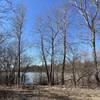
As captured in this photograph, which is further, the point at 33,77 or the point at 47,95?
the point at 33,77

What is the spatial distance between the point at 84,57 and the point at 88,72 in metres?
6.46

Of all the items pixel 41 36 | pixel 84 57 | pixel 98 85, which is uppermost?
pixel 41 36

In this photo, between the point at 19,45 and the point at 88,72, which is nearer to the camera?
the point at 88,72

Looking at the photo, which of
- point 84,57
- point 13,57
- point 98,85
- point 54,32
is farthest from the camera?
point 13,57

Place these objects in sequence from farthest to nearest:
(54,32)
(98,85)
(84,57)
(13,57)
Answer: (13,57)
(84,57)
(54,32)
(98,85)

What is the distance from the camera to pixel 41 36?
40.0 m

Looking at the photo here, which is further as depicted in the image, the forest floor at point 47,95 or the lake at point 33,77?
the lake at point 33,77

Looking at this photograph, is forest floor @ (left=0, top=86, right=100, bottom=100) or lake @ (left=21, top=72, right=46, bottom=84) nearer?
forest floor @ (left=0, top=86, right=100, bottom=100)

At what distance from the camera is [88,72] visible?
3544 cm

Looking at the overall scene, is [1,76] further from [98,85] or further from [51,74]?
[98,85]

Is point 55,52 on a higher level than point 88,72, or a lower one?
higher

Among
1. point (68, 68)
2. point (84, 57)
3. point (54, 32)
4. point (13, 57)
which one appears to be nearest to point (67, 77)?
point (68, 68)

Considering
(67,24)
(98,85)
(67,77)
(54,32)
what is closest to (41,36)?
(54,32)

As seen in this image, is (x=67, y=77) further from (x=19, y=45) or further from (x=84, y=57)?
(x=19, y=45)
